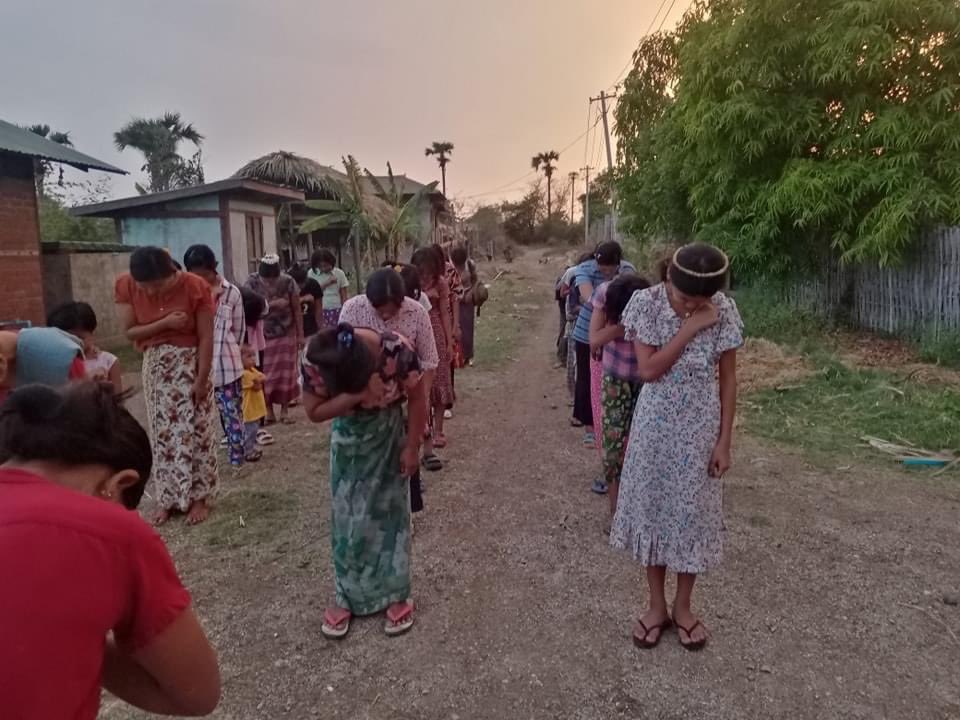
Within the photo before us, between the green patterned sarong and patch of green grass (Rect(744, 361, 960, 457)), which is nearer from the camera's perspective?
the green patterned sarong

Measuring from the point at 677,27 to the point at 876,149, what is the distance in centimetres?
469

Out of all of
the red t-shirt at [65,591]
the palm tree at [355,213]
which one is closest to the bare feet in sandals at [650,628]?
the red t-shirt at [65,591]

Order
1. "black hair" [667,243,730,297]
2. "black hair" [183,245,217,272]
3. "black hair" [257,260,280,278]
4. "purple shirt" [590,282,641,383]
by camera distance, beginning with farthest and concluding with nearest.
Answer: "black hair" [257,260,280,278], "black hair" [183,245,217,272], "purple shirt" [590,282,641,383], "black hair" [667,243,730,297]

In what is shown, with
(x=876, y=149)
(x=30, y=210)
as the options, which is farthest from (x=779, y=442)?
(x=30, y=210)

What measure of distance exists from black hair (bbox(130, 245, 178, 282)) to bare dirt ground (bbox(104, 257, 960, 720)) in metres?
1.52

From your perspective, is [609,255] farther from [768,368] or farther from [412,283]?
[768,368]

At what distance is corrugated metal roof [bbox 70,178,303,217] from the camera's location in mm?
12391

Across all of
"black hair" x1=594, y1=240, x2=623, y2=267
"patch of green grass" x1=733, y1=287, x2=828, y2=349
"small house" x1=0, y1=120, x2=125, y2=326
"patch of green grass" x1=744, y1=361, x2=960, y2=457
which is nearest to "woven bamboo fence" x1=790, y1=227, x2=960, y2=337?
"patch of green grass" x1=733, y1=287, x2=828, y2=349

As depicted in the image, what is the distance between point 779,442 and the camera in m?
5.74

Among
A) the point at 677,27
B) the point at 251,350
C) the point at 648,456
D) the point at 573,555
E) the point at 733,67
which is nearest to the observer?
the point at 648,456

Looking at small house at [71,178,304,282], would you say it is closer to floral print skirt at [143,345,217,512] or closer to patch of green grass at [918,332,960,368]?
floral print skirt at [143,345,217,512]

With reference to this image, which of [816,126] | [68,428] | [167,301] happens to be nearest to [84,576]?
[68,428]

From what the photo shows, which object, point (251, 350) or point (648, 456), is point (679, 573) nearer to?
point (648, 456)

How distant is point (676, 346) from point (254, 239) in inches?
496
